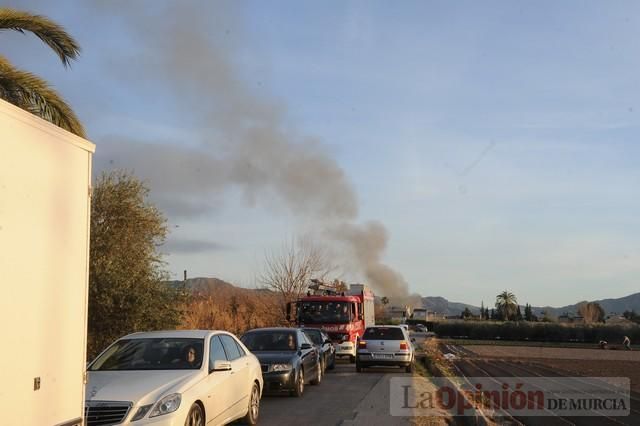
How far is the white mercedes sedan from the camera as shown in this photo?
7.78 meters

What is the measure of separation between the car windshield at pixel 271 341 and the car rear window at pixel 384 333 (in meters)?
6.51

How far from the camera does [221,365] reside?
368 inches

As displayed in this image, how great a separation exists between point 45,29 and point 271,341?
8.24 meters

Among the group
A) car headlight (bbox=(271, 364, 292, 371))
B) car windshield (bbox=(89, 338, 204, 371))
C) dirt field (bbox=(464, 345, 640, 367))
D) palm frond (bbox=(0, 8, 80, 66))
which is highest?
palm frond (bbox=(0, 8, 80, 66))

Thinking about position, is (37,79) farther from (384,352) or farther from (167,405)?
(384,352)

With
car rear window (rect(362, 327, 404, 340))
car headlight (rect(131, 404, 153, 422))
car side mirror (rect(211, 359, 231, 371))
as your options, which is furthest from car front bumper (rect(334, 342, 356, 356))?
car headlight (rect(131, 404, 153, 422))

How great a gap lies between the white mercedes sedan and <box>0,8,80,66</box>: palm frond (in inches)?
258

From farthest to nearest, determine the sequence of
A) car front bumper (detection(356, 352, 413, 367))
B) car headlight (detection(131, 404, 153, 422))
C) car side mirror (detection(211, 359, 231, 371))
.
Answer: car front bumper (detection(356, 352, 413, 367)) → car side mirror (detection(211, 359, 231, 371)) → car headlight (detection(131, 404, 153, 422))

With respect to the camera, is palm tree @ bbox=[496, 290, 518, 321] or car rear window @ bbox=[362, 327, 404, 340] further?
palm tree @ bbox=[496, 290, 518, 321]

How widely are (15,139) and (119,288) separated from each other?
13284 millimetres

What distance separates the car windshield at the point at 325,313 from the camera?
88.2ft

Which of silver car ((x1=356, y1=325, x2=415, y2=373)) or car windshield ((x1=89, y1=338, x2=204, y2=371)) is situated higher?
car windshield ((x1=89, y1=338, x2=204, y2=371))

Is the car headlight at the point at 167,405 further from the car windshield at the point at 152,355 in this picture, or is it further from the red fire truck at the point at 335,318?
the red fire truck at the point at 335,318

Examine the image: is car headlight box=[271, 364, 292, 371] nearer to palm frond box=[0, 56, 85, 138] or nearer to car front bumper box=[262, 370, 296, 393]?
car front bumper box=[262, 370, 296, 393]
